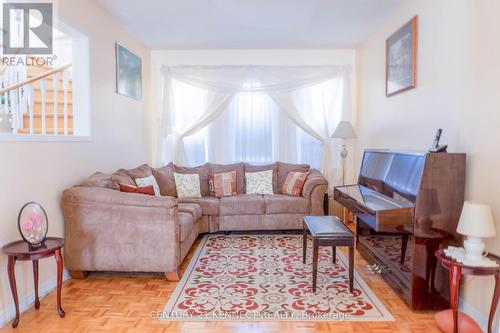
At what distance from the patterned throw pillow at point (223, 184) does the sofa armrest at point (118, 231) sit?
1778 mm

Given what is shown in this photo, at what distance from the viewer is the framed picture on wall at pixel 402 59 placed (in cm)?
324

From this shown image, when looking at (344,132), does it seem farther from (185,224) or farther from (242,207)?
(185,224)

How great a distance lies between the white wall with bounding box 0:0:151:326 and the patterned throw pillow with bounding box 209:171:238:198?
109 centimetres

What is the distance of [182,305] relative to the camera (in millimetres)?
2580

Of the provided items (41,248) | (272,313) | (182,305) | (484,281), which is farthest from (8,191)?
(484,281)

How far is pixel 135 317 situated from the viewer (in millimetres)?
2408

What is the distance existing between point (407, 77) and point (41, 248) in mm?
3352

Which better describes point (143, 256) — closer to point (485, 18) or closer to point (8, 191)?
point (8, 191)

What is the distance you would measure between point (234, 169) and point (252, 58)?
5.60ft

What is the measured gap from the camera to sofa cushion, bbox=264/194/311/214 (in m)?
4.40

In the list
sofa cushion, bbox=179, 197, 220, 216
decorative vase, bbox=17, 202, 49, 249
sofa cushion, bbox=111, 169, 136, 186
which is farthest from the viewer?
sofa cushion, bbox=179, 197, 220, 216

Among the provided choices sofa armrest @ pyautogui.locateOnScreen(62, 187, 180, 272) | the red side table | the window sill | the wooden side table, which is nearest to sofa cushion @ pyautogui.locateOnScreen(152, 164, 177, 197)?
the window sill

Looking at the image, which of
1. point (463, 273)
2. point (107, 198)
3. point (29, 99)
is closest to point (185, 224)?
point (107, 198)

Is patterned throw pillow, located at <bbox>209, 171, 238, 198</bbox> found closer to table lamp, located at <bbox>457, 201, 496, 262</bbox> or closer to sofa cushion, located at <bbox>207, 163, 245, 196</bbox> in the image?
sofa cushion, located at <bbox>207, 163, 245, 196</bbox>
